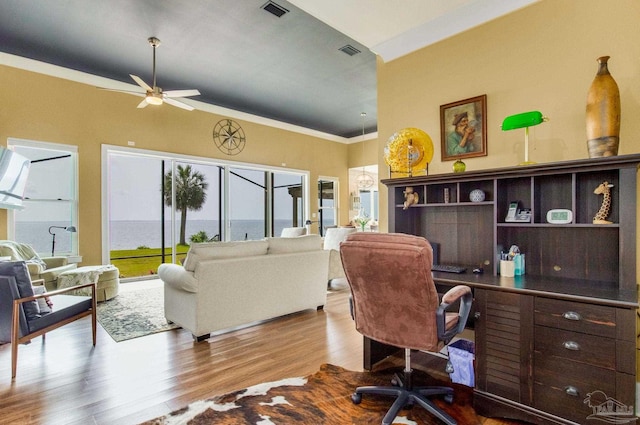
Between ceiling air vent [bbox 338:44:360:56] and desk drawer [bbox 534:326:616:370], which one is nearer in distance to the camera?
desk drawer [bbox 534:326:616:370]

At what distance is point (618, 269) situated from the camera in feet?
6.60

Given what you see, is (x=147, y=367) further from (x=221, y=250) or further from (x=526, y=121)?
(x=526, y=121)

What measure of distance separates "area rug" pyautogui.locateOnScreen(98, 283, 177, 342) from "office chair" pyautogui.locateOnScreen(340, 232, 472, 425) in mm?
2610

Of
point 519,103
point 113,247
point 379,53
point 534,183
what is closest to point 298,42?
point 379,53

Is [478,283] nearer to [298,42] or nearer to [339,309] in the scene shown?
[339,309]

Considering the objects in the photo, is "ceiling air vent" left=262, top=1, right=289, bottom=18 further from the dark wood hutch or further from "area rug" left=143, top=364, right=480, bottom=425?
"area rug" left=143, top=364, right=480, bottom=425

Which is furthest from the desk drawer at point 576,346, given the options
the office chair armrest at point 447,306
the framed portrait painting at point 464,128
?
the framed portrait painting at point 464,128

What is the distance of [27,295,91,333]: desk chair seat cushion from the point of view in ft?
8.45

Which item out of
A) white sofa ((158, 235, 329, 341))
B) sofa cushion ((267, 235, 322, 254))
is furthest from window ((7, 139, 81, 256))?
sofa cushion ((267, 235, 322, 254))

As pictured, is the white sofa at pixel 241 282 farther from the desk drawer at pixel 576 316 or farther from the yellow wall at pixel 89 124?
the yellow wall at pixel 89 124

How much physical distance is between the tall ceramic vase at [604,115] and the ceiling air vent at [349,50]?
9.82ft

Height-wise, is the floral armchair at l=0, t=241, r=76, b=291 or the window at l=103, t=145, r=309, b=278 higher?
the window at l=103, t=145, r=309, b=278

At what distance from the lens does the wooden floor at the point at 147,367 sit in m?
2.10

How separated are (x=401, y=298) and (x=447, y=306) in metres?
0.26
